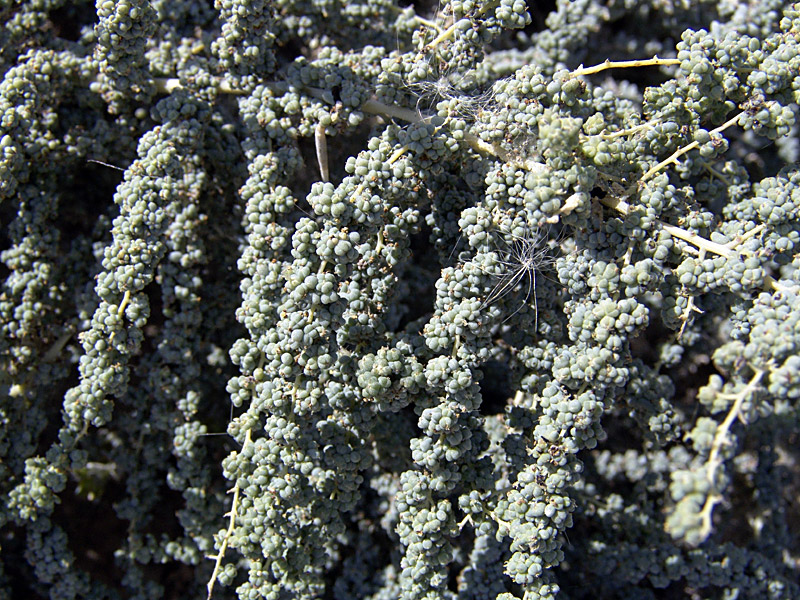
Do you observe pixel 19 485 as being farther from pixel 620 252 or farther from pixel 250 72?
pixel 620 252

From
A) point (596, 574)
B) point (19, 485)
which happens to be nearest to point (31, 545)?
point (19, 485)

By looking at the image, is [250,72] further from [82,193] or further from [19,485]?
[19,485]

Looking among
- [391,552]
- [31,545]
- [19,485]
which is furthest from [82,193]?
[391,552]

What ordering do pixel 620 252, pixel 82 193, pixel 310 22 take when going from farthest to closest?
pixel 82 193
pixel 310 22
pixel 620 252

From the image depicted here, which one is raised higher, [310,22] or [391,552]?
[310,22]

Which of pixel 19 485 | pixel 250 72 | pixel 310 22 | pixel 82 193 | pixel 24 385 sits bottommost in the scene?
pixel 19 485

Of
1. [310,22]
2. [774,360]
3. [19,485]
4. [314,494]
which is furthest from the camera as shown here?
[310,22]

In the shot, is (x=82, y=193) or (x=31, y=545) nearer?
(x=31, y=545)
